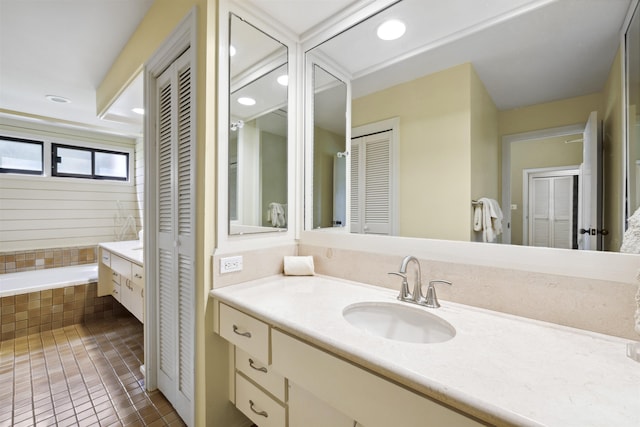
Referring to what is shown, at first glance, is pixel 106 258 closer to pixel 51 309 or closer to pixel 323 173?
pixel 51 309

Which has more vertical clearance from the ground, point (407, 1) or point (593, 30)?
point (407, 1)

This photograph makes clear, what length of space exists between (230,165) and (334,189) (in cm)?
61

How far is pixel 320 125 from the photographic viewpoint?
1.71 meters

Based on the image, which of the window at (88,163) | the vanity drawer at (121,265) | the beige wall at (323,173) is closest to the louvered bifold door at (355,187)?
the beige wall at (323,173)

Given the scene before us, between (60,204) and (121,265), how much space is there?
2108 millimetres

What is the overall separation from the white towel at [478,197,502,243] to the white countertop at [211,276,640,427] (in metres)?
0.29

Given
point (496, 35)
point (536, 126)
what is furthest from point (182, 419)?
point (496, 35)

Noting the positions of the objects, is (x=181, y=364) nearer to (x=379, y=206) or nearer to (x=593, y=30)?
(x=379, y=206)

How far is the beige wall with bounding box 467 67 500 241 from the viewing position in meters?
1.08

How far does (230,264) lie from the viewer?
4.49 ft

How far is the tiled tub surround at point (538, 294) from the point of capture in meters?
0.84

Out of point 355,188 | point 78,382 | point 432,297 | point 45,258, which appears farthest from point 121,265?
point 432,297

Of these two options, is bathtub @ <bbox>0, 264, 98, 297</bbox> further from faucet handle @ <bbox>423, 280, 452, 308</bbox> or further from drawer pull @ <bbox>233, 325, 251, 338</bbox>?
faucet handle @ <bbox>423, 280, 452, 308</bbox>

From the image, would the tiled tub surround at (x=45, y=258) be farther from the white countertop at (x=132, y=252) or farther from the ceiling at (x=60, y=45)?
the ceiling at (x=60, y=45)
